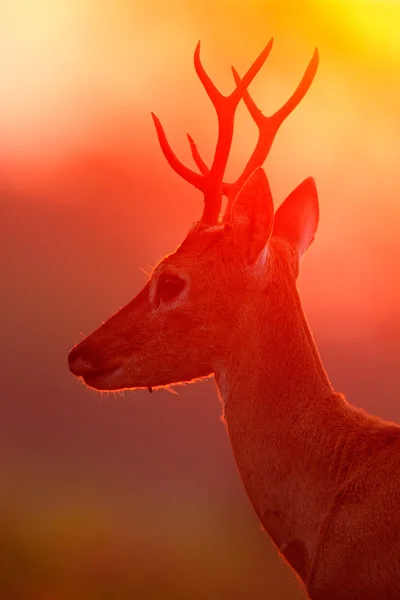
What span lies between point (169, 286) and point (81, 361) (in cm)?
70

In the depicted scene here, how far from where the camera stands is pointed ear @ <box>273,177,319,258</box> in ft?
19.8

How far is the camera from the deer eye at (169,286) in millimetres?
5430

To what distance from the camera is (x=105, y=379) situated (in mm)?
5516

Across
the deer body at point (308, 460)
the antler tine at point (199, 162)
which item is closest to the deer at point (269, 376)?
the deer body at point (308, 460)

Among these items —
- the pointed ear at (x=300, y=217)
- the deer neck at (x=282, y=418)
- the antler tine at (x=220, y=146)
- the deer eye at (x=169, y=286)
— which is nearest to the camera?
the deer neck at (x=282, y=418)

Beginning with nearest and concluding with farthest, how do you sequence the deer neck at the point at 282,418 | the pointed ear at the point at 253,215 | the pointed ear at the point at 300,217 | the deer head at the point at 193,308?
the deer neck at the point at 282,418
the pointed ear at the point at 253,215
the deer head at the point at 193,308
the pointed ear at the point at 300,217

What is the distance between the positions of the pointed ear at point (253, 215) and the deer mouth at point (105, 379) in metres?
1.04

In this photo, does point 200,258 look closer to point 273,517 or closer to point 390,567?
point 273,517

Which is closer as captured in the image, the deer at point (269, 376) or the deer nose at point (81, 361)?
the deer at point (269, 376)

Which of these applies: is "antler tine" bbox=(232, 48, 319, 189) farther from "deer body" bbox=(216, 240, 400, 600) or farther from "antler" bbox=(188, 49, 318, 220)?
"deer body" bbox=(216, 240, 400, 600)

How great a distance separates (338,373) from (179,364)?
19661mm

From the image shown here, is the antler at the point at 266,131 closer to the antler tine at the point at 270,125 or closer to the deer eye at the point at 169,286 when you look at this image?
the antler tine at the point at 270,125

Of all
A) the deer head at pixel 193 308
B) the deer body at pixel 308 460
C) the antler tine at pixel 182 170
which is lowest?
the deer body at pixel 308 460

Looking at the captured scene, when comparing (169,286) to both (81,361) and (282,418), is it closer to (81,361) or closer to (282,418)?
(81,361)
